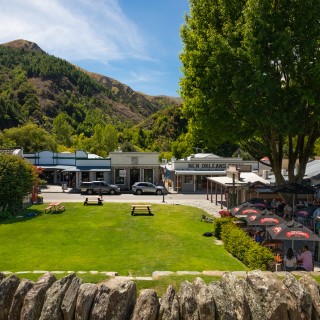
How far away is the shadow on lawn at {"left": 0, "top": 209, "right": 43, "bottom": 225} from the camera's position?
23.9 m

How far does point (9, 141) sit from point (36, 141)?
16.3 feet

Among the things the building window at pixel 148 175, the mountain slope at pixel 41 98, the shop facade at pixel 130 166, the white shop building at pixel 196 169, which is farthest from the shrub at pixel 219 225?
the mountain slope at pixel 41 98

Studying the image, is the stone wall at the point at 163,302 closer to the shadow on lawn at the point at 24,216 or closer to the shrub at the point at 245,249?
the shrub at the point at 245,249

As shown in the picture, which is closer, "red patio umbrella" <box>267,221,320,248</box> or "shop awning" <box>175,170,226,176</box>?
"red patio umbrella" <box>267,221,320,248</box>

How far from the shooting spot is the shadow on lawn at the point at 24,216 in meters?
23.9

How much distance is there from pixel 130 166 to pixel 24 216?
21131mm

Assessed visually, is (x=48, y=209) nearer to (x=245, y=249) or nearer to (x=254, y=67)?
(x=245, y=249)

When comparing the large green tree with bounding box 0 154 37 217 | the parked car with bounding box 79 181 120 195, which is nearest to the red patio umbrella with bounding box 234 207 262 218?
the large green tree with bounding box 0 154 37 217

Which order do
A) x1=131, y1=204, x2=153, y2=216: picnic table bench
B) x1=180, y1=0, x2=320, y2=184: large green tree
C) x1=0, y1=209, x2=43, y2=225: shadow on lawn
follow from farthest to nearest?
x1=131, y1=204, x2=153, y2=216: picnic table bench
x1=0, y1=209, x2=43, y2=225: shadow on lawn
x1=180, y1=0, x2=320, y2=184: large green tree

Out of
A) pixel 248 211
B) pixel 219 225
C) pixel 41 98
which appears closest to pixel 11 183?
pixel 219 225

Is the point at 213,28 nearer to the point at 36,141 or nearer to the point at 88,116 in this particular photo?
the point at 36,141

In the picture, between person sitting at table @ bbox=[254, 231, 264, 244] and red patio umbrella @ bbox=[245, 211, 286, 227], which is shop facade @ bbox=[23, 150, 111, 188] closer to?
person sitting at table @ bbox=[254, 231, 264, 244]

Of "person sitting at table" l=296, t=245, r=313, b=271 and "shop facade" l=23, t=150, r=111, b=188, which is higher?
"shop facade" l=23, t=150, r=111, b=188

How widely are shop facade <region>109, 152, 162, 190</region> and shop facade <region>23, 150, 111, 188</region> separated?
93 cm
